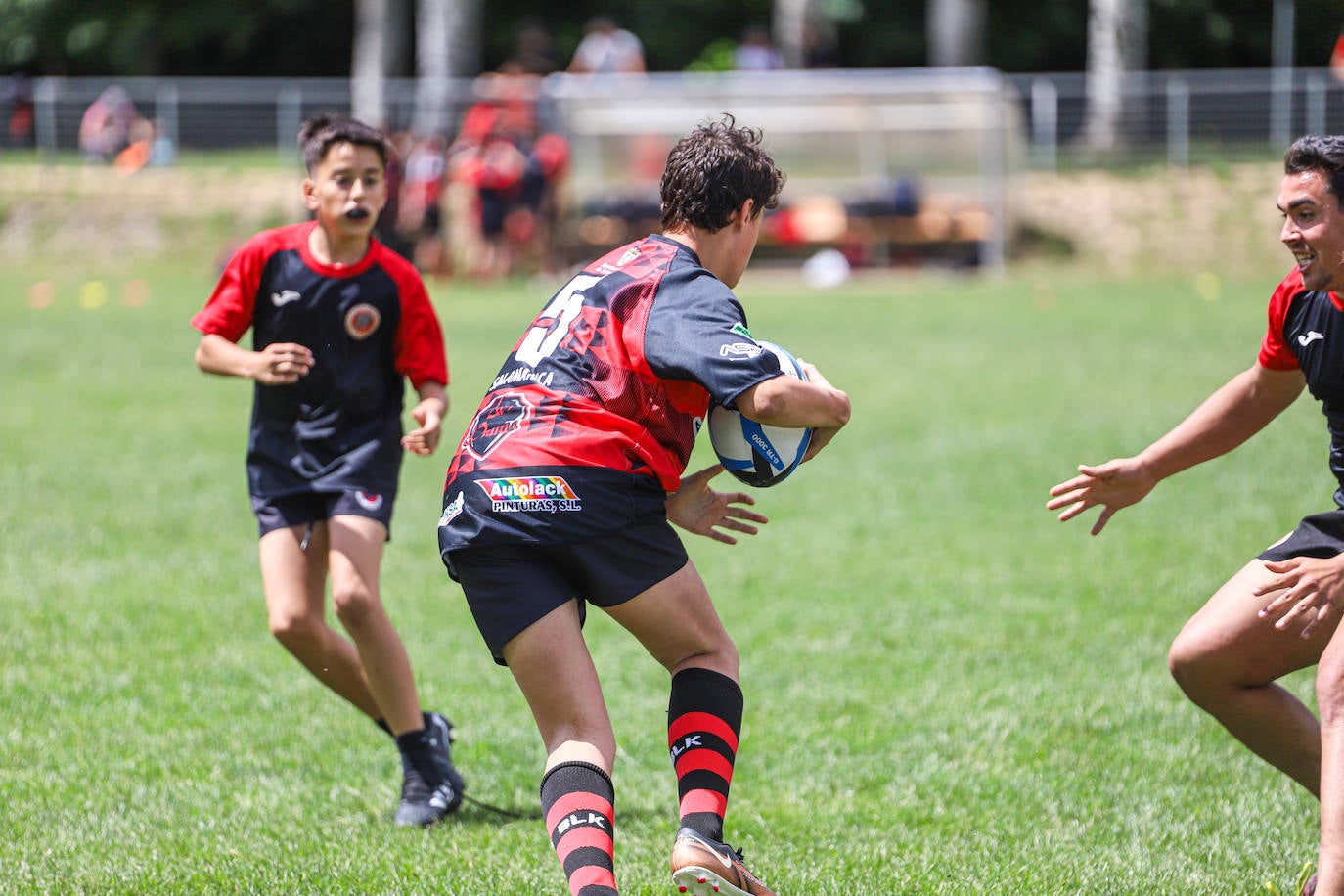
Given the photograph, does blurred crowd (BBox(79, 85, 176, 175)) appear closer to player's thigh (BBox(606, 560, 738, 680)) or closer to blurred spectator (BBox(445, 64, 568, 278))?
blurred spectator (BBox(445, 64, 568, 278))

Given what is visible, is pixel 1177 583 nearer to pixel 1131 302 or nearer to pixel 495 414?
pixel 495 414

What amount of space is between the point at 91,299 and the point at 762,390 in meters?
19.5

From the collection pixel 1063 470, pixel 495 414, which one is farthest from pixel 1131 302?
pixel 495 414

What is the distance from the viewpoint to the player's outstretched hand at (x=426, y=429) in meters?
4.66

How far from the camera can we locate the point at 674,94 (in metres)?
23.0

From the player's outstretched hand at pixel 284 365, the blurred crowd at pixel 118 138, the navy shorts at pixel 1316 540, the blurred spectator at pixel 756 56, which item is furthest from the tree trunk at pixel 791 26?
the navy shorts at pixel 1316 540

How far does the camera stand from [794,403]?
3326 millimetres

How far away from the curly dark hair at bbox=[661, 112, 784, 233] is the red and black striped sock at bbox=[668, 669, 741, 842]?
Answer: 43.5 inches

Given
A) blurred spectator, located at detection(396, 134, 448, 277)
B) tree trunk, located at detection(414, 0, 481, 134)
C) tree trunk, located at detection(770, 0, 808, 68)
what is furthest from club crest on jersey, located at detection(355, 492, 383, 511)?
tree trunk, located at detection(770, 0, 808, 68)

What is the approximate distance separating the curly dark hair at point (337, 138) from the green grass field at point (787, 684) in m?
2.10

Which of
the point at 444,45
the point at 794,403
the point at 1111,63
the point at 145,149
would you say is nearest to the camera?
the point at 794,403

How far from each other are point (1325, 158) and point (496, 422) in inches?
82.7

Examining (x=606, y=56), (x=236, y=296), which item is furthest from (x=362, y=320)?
(x=606, y=56)

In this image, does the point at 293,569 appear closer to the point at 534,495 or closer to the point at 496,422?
the point at 496,422
